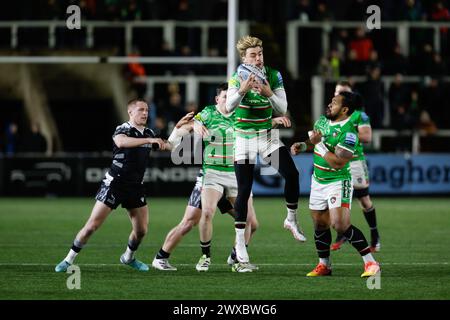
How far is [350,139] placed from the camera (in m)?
11.7

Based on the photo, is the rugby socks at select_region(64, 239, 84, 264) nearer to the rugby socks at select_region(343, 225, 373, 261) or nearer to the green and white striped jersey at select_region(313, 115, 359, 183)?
the green and white striped jersey at select_region(313, 115, 359, 183)

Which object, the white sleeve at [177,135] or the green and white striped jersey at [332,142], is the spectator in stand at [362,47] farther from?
the green and white striped jersey at [332,142]

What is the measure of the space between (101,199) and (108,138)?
57.2 ft

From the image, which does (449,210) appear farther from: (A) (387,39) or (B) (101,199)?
(B) (101,199)

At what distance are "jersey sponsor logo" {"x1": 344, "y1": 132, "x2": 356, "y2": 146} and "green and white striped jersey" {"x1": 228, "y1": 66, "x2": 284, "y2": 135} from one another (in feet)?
3.19

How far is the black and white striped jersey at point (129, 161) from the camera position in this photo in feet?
40.2

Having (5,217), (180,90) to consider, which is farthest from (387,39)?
(5,217)

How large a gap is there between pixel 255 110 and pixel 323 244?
1.64 metres

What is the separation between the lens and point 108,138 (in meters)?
29.5

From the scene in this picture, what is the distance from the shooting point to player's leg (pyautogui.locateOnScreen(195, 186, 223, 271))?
12.5 metres

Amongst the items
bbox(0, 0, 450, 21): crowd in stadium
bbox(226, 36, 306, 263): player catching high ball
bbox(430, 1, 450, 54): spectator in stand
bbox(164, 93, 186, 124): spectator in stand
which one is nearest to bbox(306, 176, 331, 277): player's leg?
bbox(226, 36, 306, 263): player catching high ball

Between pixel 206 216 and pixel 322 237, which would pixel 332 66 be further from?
pixel 322 237
